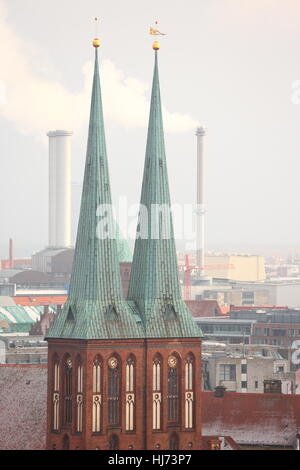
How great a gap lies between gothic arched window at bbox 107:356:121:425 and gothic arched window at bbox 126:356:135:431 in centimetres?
43

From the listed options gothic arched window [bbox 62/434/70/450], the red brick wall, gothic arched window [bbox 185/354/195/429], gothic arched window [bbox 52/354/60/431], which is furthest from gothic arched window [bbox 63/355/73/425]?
gothic arched window [bbox 185/354/195/429]

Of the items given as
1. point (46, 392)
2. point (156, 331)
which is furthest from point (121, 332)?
point (46, 392)

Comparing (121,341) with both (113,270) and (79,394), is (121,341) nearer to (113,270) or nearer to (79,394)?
(79,394)

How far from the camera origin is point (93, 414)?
97250 millimetres

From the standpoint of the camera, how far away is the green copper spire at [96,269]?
9831 cm

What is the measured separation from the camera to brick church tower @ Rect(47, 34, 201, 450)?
97.6 m

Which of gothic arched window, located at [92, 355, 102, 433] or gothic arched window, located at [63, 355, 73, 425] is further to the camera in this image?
gothic arched window, located at [63, 355, 73, 425]

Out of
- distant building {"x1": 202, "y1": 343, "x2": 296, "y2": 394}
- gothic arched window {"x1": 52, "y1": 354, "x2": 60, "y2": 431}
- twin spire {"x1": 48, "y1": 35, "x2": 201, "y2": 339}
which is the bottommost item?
distant building {"x1": 202, "y1": 343, "x2": 296, "y2": 394}

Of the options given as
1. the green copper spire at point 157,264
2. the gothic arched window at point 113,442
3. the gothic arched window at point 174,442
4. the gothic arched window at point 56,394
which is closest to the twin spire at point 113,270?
the green copper spire at point 157,264

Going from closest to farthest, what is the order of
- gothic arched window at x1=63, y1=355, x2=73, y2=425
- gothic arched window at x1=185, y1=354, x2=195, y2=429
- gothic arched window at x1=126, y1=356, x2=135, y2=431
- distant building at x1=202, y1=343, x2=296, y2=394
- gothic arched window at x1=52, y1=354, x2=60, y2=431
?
gothic arched window at x1=126, y1=356, x2=135, y2=431 < gothic arched window at x1=63, y1=355, x2=73, y2=425 < gothic arched window at x1=52, y1=354, x2=60, y2=431 < gothic arched window at x1=185, y1=354, x2=195, y2=429 < distant building at x1=202, y1=343, x2=296, y2=394

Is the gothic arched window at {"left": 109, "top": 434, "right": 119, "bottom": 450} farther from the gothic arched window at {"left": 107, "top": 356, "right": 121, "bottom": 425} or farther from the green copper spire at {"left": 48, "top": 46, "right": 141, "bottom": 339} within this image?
the green copper spire at {"left": 48, "top": 46, "right": 141, "bottom": 339}

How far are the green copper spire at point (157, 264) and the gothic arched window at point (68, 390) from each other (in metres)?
3.90

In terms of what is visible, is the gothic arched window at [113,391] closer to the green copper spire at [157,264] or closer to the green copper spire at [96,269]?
the green copper spire at [96,269]

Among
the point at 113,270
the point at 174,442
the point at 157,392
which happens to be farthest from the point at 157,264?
the point at 174,442
